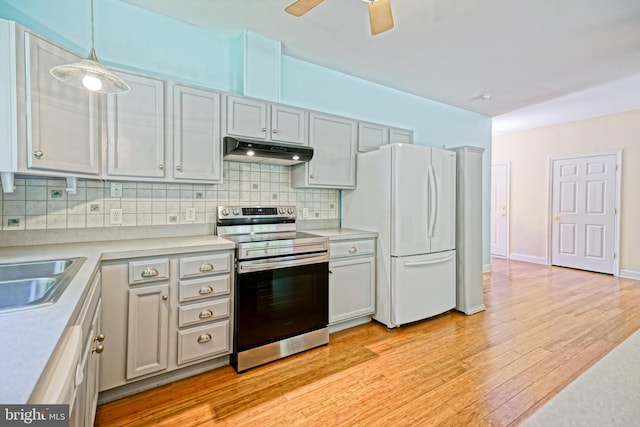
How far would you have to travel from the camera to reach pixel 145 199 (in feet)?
7.97

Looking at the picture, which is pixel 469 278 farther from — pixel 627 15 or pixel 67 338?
pixel 67 338

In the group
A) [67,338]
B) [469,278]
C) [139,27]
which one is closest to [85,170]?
[139,27]

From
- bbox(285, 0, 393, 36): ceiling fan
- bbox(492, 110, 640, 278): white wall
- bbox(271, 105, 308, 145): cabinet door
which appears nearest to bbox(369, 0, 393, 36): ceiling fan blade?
bbox(285, 0, 393, 36): ceiling fan

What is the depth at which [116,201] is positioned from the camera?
2.32 m

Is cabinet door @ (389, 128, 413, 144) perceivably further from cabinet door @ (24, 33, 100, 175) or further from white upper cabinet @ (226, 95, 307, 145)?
cabinet door @ (24, 33, 100, 175)

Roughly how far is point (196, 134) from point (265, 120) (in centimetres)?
60

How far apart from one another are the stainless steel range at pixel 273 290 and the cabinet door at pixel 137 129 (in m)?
0.68

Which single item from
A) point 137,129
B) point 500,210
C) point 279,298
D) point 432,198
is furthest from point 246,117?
point 500,210

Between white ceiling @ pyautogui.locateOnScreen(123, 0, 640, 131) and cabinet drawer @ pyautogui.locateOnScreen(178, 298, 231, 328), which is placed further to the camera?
white ceiling @ pyautogui.locateOnScreen(123, 0, 640, 131)

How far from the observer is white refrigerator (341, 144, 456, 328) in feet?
9.61

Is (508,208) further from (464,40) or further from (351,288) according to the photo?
(351,288)

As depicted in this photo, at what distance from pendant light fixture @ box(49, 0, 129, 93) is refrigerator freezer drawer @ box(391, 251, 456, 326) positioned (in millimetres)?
2479

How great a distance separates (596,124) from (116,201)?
705 cm

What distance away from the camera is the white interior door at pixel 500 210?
6516 millimetres
